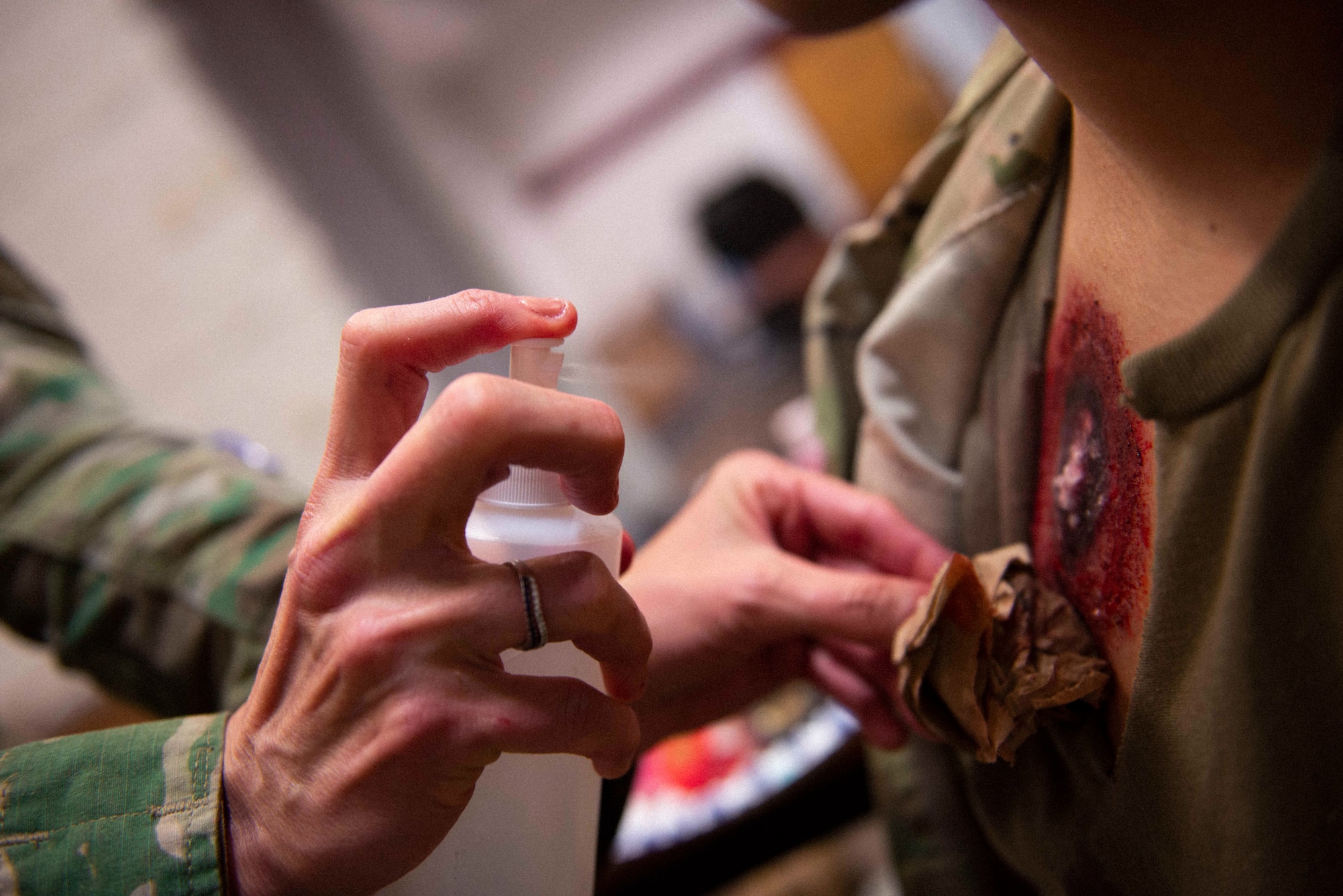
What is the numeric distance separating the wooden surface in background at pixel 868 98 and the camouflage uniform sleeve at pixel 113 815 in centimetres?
197

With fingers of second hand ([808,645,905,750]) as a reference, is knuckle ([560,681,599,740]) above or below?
above

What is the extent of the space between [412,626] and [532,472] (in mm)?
79

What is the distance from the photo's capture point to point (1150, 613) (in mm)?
285

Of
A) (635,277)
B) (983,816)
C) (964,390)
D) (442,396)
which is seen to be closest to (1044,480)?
(964,390)

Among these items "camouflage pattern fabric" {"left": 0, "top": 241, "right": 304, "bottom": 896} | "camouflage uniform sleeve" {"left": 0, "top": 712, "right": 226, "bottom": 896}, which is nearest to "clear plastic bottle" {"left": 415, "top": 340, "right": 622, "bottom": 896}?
"camouflage uniform sleeve" {"left": 0, "top": 712, "right": 226, "bottom": 896}

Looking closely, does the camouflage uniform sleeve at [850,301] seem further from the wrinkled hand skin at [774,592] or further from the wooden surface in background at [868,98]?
the wooden surface in background at [868,98]

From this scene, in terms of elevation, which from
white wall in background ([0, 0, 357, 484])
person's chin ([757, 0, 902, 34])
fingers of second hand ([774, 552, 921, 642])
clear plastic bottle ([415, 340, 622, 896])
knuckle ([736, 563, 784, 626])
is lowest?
fingers of second hand ([774, 552, 921, 642])

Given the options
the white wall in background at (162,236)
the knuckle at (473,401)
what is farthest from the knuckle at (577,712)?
the white wall in background at (162,236)

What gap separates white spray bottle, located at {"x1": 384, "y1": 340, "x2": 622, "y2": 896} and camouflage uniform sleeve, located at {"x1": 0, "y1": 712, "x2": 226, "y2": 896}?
3.6 inches

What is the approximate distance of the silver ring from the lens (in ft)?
0.90

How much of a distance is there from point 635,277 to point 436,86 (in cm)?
64

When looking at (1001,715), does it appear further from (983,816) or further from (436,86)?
(436,86)

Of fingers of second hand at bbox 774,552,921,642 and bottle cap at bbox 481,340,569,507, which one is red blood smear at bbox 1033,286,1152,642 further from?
bottle cap at bbox 481,340,569,507

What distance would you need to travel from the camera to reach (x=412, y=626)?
26cm
